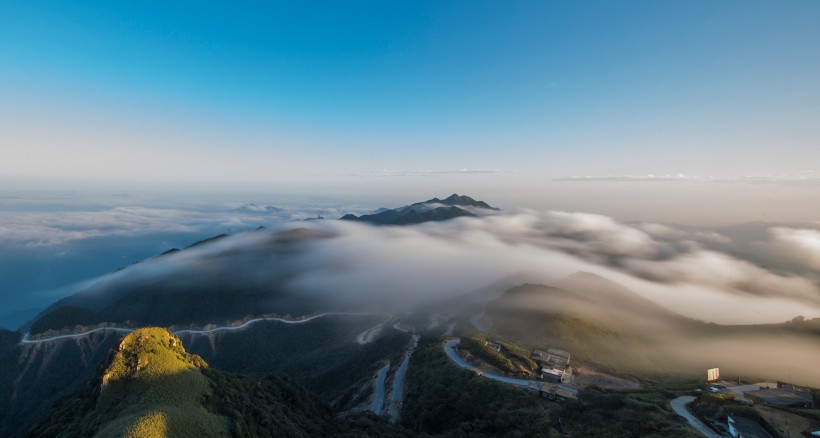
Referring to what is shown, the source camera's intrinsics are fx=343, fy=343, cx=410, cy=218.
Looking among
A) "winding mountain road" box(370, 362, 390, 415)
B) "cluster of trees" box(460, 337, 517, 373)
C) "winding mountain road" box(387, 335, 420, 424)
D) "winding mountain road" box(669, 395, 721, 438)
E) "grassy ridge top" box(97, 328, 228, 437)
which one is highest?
"grassy ridge top" box(97, 328, 228, 437)

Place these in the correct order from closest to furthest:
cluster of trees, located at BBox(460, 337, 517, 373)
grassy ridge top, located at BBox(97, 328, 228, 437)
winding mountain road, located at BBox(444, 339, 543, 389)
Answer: grassy ridge top, located at BBox(97, 328, 228, 437), winding mountain road, located at BBox(444, 339, 543, 389), cluster of trees, located at BBox(460, 337, 517, 373)

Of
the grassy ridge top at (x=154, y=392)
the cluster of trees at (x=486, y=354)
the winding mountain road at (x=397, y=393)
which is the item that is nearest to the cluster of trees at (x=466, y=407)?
the winding mountain road at (x=397, y=393)

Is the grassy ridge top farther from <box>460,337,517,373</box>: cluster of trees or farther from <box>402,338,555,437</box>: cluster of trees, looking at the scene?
<box>460,337,517,373</box>: cluster of trees

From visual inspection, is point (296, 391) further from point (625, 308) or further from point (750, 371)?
point (625, 308)

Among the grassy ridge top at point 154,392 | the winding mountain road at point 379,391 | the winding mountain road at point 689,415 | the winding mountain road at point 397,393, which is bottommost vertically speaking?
the winding mountain road at point 379,391

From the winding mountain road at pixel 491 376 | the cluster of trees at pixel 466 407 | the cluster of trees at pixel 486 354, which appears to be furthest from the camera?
the cluster of trees at pixel 486 354

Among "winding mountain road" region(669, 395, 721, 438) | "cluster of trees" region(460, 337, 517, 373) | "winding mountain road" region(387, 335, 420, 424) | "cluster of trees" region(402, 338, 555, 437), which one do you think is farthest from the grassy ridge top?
"winding mountain road" region(669, 395, 721, 438)

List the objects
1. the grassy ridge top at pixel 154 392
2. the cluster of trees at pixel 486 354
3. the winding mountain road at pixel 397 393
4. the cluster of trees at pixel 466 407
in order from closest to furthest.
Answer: the grassy ridge top at pixel 154 392, the cluster of trees at pixel 466 407, the winding mountain road at pixel 397 393, the cluster of trees at pixel 486 354

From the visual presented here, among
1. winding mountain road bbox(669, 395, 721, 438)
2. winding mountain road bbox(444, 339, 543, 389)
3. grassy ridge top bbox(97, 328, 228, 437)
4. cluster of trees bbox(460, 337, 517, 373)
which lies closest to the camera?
grassy ridge top bbox(97, 328, 228, 437)

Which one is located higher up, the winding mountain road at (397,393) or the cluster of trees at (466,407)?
the cluster of trees at (466,407)

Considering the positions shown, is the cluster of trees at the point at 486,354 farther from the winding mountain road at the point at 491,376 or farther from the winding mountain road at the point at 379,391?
the winding mountain road at the point at 379,391
